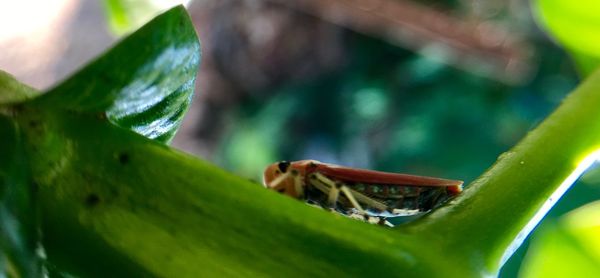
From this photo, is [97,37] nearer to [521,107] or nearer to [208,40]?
[208,40]

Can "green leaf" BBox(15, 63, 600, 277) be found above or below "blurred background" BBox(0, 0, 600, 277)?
below

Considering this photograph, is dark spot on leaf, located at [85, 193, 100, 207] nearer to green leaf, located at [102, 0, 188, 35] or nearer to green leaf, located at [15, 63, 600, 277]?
green leaf, located at [15, 63, 600, 277]

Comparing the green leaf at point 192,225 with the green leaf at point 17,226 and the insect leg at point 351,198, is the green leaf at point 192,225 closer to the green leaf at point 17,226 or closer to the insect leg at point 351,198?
the green leaf at point 17,226

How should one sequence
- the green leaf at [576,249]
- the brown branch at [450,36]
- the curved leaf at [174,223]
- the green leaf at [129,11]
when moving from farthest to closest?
the brown branch at [450,36], the green leaf at [129,11], the green leaf at [576,249], the curved leaf at [174,223]

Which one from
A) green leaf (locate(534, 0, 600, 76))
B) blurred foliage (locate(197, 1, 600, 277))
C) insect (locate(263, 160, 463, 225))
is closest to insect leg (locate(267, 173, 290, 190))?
insect (locate(263, 160, 463, 225))

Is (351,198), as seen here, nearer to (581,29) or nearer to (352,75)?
(581,29)

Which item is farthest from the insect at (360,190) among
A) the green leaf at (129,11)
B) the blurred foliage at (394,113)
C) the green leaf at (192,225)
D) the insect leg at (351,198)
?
the blurred foliage at (394,113)

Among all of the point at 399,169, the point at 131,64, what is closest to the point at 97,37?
the point at 399,169
